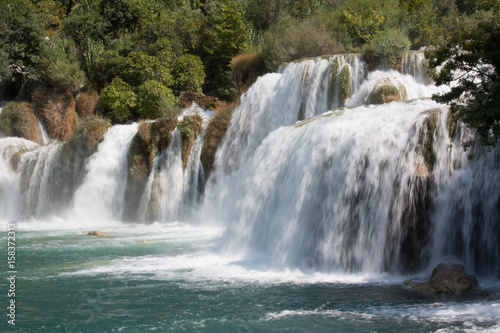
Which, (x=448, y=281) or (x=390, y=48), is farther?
(x=390, y=48)

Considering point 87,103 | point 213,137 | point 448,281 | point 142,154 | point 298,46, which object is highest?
point 298,46

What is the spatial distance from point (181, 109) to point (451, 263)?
1735 centimetres

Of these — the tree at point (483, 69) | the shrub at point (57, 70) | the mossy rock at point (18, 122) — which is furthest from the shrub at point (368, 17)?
the mossy rock at point (18, 122)

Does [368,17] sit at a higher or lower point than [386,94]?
higher

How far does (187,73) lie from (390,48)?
41.7 ft

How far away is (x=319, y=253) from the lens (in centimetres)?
1123

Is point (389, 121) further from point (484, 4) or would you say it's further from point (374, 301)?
point (374, 301)

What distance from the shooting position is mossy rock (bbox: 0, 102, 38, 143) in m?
28.0

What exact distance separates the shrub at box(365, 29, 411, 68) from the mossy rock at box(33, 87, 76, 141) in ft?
56.5

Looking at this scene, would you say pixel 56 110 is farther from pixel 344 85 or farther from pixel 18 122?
pixel 344 85

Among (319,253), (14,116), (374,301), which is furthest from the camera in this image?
(14,116)

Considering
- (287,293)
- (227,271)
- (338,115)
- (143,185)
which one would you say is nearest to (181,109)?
(143,185)

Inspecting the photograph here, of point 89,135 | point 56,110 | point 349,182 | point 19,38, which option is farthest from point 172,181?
point 19,38

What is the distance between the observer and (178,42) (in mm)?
31172
